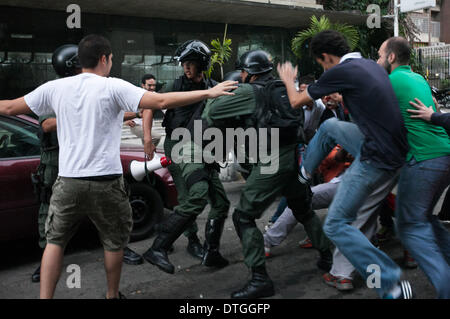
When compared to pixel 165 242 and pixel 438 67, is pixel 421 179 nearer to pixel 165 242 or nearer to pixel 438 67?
pixel 165 242

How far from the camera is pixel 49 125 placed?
147 inches

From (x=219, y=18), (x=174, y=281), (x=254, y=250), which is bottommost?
(x=174, y=281)

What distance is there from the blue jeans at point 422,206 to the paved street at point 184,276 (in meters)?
0.52

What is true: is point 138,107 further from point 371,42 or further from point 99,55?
point 371,42

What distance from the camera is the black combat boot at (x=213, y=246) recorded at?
4113mm

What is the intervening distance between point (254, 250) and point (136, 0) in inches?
395

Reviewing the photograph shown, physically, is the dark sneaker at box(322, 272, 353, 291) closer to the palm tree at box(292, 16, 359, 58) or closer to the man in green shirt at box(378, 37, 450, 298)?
the man in green shirt at box(378, 37, 450, 298)

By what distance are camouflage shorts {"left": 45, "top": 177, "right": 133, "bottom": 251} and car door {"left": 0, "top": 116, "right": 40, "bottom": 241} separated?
4.05 feet

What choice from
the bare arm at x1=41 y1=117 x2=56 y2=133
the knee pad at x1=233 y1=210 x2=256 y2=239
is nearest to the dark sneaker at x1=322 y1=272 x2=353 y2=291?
the knee pad at x1=233 y1=210 x2=256 y2=239

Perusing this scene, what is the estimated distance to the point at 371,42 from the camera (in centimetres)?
1755

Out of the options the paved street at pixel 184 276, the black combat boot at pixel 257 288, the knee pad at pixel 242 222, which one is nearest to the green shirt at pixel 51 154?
the paved street at pixel 184 276

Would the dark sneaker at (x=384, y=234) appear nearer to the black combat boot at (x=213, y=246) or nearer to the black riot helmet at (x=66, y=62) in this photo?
the black combat boot at (x=213, y=246)

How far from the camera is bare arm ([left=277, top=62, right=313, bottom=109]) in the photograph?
3.10m

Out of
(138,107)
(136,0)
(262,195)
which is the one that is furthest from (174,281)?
(136,0)
